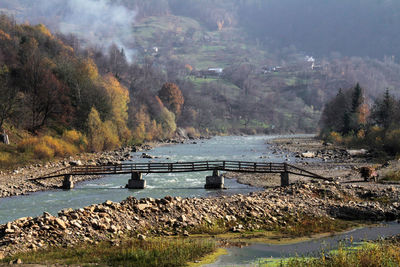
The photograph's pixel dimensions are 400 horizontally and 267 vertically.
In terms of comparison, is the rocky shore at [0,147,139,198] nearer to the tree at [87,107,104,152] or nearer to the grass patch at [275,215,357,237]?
the tree at [87,107,104,152]

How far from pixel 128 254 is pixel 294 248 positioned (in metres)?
8.66

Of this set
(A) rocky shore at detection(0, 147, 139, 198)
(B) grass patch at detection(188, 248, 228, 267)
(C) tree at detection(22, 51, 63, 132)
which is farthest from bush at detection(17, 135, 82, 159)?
(B) grass patch at detection(188, 248, 228, 267)

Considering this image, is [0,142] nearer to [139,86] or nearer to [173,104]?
[139,86]

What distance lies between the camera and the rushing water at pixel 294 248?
64.7ft

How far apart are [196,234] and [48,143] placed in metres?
46.9

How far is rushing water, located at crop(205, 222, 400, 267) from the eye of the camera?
64.7 feet

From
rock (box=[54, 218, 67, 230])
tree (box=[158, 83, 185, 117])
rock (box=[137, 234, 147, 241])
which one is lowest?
rock (box=[137, 234, 147, 241])

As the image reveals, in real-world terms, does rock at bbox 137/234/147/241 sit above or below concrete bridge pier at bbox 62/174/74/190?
above

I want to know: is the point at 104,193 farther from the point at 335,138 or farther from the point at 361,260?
the point at 335,138

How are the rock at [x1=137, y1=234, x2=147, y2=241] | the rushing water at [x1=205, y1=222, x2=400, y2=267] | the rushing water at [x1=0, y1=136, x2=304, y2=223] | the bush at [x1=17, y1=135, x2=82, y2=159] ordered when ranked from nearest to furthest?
1. the rushing water at [x1=205, y1=222, x2=400, y2=267]
2. the rock at [x1=137, y1=234, x2=147, y2=241]
3. the rushing water at [x1=0, y1=136, x2=304, y2=223]
4. the bush at [x1=17, y1=135, x2=82, y2=159]

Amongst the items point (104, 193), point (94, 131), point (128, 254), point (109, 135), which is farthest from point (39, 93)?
point (128, 254)

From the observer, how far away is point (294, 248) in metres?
22.2

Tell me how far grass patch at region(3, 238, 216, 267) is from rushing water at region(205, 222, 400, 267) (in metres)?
1.40

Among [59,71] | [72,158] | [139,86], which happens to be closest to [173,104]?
[139,86]
